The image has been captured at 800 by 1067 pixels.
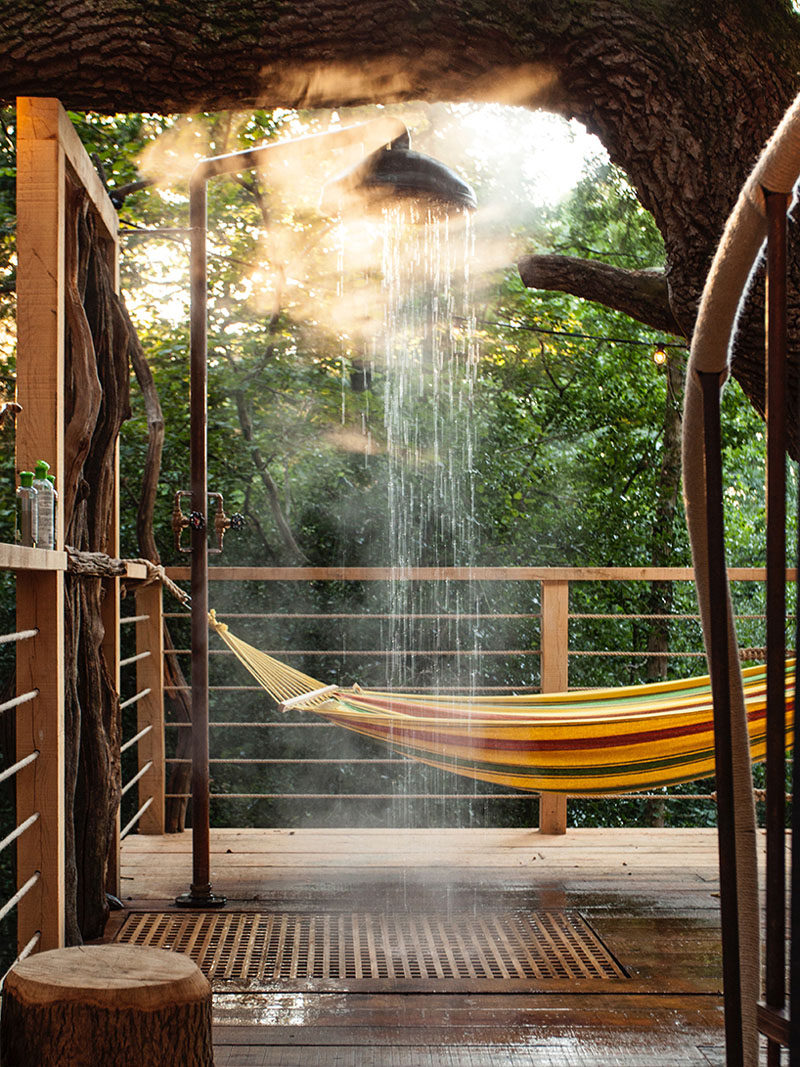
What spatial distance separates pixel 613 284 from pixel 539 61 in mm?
499

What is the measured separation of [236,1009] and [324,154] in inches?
198

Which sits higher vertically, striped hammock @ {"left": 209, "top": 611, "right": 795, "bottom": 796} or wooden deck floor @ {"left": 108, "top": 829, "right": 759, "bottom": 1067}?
striped hammock @ {"left": 209, "top": 611, "right": 795, "bottom": 796}

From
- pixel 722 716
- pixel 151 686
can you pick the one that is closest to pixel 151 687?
pixel 151 686

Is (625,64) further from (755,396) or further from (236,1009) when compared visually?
(236,1009)

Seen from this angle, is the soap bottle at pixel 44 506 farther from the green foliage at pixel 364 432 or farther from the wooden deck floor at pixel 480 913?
the green foliage at pixel 364 432

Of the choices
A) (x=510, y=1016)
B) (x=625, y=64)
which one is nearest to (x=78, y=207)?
(x=625, y=64)

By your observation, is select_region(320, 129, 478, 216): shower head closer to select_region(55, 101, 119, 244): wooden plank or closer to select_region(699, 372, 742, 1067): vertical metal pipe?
select_region(55, 101, 119, 244): wooden plank

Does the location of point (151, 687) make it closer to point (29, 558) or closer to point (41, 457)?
point (41, 457)

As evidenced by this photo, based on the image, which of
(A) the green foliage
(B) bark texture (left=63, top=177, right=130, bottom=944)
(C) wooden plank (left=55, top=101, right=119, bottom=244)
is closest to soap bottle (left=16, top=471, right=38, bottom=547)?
(B) bark texture (left=63, top=177, right=130, bottom=944)

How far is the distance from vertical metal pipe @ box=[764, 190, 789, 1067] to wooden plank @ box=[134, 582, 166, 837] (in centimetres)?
236

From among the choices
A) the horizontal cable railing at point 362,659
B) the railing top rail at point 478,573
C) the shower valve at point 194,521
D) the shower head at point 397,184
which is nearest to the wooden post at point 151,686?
the railing top rail at point 478,573

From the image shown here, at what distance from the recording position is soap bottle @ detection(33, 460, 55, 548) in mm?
1582

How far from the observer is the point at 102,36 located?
5.41 feet

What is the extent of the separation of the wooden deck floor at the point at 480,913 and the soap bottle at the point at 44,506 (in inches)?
32.6
